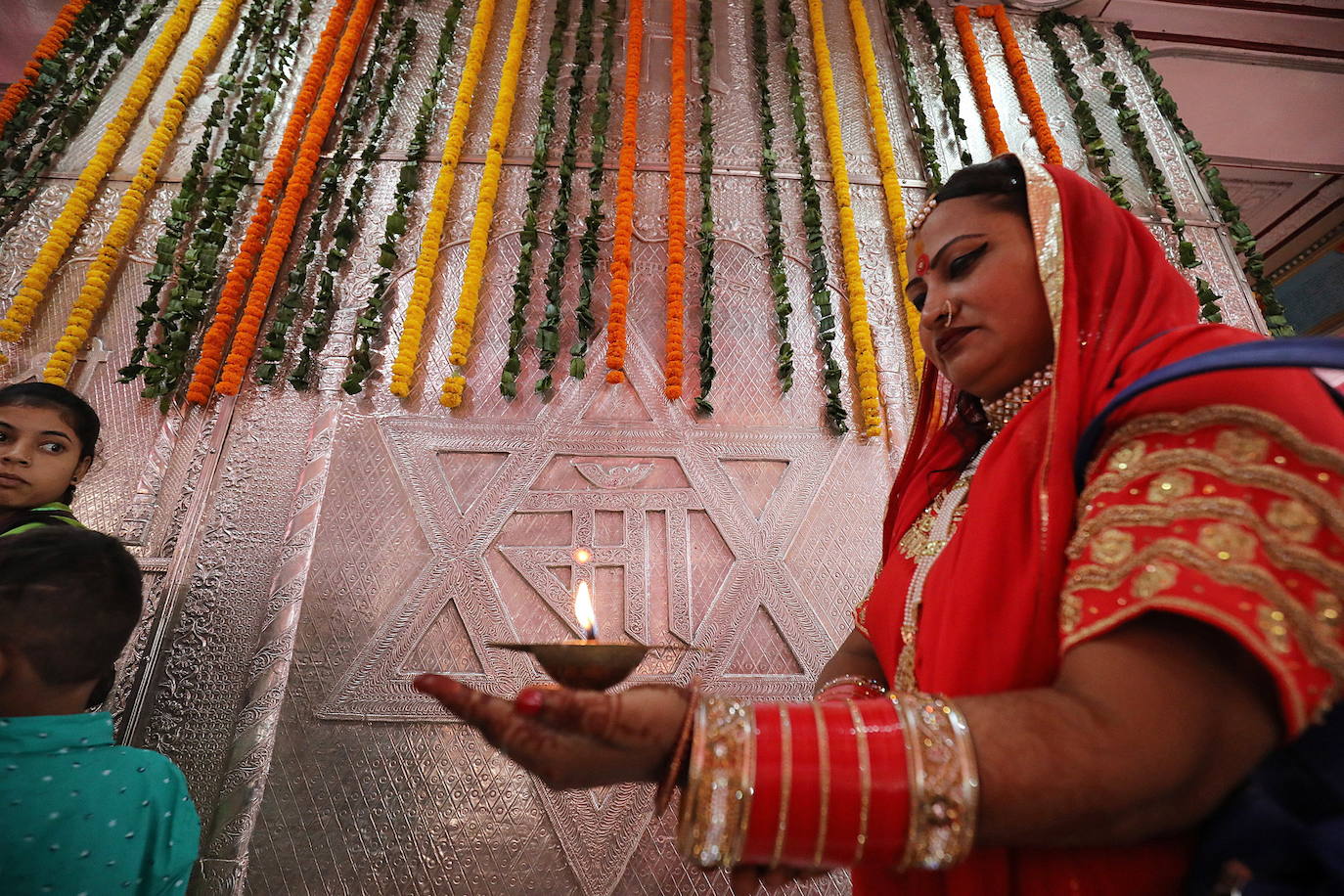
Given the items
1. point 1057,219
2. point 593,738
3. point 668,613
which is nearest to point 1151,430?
point 1057,219

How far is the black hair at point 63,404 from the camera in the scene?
1521 mm

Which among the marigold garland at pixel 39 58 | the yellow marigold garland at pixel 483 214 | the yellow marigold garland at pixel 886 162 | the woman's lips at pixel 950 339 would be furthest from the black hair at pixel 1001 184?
the marigold garland at pixel 39 58

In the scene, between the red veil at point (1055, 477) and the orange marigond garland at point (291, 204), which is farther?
the orange marigond garland at point (291, 204)

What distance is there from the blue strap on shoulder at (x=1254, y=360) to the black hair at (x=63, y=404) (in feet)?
7.08

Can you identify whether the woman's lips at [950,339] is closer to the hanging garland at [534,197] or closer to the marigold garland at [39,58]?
the hanging garland at [534,197]

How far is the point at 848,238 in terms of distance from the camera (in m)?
2.70

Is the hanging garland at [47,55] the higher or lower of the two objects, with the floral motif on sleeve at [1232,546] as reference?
higher

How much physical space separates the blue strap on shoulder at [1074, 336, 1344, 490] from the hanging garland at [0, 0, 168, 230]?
371cm

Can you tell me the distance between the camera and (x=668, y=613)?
198 centimetres

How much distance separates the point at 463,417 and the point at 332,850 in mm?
1322

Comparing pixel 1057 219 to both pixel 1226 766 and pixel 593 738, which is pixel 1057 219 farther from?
pixel 593 738

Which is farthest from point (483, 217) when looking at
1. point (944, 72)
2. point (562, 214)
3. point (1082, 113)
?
point (1082, 113)

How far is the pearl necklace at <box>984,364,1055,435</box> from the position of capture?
0.97 metres

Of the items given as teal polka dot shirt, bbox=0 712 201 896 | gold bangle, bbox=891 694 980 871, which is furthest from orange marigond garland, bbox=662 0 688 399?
gold bangle, bbox=891 694 980 871
